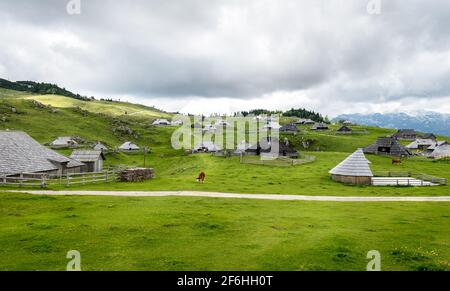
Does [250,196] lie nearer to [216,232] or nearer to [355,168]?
[216,232]

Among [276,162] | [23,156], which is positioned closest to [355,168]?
[276,162]

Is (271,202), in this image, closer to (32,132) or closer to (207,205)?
(207,205)

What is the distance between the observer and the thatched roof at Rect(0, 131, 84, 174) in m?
42.0

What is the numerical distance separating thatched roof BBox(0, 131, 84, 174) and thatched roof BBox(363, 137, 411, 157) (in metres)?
73.0

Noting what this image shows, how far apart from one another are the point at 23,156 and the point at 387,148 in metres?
81.3

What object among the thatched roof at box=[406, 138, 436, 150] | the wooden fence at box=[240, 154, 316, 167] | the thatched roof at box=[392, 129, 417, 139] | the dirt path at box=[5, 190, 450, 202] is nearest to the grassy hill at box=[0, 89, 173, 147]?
the wooden fence at box=[240, 154, 316, 167]

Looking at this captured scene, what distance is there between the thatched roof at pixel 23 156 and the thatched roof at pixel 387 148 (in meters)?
73.0

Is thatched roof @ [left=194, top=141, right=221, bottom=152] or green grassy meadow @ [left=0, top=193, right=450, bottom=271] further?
thatched roof @ [left=194, top=141, right=221, bottom=152]

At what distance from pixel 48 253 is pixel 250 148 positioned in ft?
235

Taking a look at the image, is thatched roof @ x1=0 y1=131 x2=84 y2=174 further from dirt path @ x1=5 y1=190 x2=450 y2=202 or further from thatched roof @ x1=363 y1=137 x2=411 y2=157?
thatched roof @ x1=363 y1=137 x2=411 y2=157

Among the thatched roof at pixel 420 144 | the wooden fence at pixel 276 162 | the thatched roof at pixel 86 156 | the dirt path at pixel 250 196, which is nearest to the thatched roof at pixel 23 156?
the thatched roof at pixel 86 156

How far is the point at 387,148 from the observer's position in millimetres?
91625

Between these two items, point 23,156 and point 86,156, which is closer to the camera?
point 23,156
